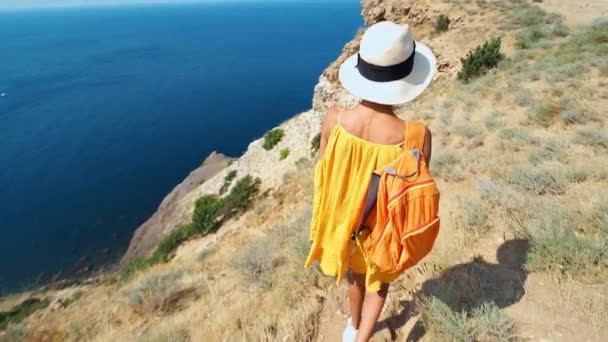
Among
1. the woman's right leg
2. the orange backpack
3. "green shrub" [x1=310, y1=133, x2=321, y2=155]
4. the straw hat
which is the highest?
the straw hat

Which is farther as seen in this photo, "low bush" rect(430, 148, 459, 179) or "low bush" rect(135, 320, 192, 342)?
"low bush" rect(430, 148, 459, 179)

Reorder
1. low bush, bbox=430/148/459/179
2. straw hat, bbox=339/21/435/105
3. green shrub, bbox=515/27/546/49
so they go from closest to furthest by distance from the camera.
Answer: straw hat, bbox=339/21/435/105 → low bush, bbox=430/148/459/179 → green shrub, bbox=515/27/546/49

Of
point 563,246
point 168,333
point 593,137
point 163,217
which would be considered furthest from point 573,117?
point 163,217

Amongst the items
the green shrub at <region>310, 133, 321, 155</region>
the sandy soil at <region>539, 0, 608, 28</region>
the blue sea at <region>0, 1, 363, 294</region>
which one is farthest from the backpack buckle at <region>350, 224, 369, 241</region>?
the blue sea at <region>0, 1, 363, 294</region>

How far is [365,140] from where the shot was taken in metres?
1.83

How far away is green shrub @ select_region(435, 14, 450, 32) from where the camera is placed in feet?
60.3

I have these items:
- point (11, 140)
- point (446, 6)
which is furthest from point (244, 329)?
point (11, 140)

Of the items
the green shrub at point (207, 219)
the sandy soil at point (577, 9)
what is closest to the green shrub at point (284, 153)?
the green shrub at point (207, 219)

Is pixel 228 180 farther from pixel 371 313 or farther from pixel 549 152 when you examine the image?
pixel 371 313

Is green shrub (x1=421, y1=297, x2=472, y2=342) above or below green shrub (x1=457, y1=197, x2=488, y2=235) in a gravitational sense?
above

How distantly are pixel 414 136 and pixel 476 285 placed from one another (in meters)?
1.86

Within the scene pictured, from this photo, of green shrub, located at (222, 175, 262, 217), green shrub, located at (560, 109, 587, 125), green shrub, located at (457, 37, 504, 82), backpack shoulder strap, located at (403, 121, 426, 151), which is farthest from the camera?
green shrub, located at (222, 175, 262, 217)

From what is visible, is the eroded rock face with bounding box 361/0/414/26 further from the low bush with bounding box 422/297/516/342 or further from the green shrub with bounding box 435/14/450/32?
the low bush with bounding box 422/297/516/342

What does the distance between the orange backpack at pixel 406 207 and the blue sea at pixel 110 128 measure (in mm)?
23627
